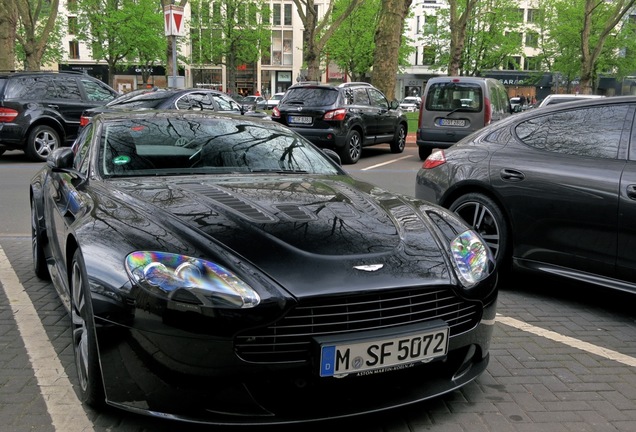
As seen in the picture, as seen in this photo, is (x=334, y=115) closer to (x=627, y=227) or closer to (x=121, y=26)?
(x=627, y=227)

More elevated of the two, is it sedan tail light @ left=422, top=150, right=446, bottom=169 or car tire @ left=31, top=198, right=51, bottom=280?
sedan tail light @ left=422, top=150, right=446, bottom=169

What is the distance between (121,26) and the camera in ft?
143

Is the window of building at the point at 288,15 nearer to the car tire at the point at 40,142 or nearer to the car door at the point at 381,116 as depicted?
the car door at the point at 381,116

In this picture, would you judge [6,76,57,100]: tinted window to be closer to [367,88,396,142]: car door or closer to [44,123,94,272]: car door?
[367,88,396,142]: car door

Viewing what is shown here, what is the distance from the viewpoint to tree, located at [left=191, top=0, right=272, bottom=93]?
170 ft

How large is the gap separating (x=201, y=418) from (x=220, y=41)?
53.8 m

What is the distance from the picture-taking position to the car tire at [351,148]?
1370 centimetres

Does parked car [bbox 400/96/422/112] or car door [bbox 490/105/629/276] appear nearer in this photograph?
car door [bbox 490/105/629/276]

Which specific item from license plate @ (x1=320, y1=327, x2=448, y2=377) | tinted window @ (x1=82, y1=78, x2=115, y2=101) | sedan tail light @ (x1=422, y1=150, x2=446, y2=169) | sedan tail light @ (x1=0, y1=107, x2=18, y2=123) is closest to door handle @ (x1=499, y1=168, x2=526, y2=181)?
sedan tail light @ (x1=422, y1=150, x2=446, y2=169)

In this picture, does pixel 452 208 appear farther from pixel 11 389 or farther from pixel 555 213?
pixel 11 389

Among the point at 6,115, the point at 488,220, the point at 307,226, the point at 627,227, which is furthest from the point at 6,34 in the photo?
the point at 627,227

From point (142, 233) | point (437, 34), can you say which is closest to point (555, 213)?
point (142, 233)

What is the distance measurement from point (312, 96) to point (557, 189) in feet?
32.3

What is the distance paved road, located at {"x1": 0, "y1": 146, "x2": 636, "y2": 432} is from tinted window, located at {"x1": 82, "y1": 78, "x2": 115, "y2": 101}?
10036 millimetres
